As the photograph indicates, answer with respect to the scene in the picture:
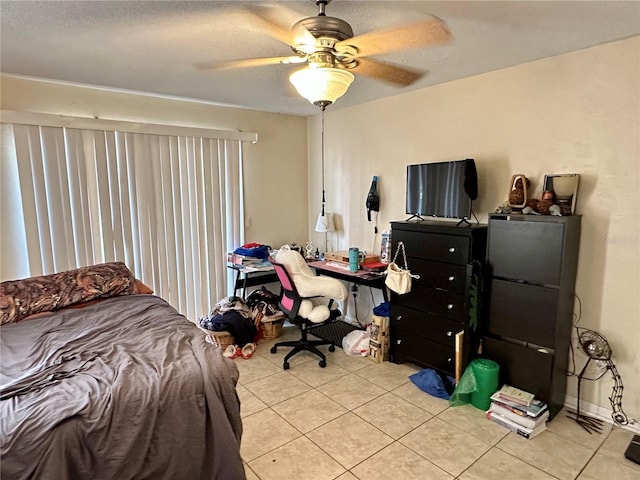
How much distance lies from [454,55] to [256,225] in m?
2.69

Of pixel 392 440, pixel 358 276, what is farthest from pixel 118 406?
pixel 358 276

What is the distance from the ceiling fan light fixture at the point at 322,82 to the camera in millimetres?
1824

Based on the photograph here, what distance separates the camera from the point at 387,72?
280 centimetres

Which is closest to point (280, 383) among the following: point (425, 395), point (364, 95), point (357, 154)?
point (425, 395)

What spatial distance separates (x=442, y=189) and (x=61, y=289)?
117 inches

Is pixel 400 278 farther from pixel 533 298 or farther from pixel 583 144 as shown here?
pixel 583 144

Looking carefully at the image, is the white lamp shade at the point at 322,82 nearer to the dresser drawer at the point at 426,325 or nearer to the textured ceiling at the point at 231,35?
the textured ceiling at the point at 231,35

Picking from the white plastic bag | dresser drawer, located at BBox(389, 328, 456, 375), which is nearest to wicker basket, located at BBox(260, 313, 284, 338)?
the white plastic bag

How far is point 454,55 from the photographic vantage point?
2.44m

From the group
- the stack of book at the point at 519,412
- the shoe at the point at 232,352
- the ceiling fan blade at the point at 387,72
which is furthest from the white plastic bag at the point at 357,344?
the ceiling fan blade at the point at 387,72

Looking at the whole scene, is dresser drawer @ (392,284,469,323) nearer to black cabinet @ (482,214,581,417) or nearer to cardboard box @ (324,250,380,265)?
black cabinet @ (482,214,581,417)

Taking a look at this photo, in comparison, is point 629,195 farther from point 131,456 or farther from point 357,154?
point 131,456

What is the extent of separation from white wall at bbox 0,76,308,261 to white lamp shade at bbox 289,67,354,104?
221 cm

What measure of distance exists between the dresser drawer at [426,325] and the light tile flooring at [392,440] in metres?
0.41
